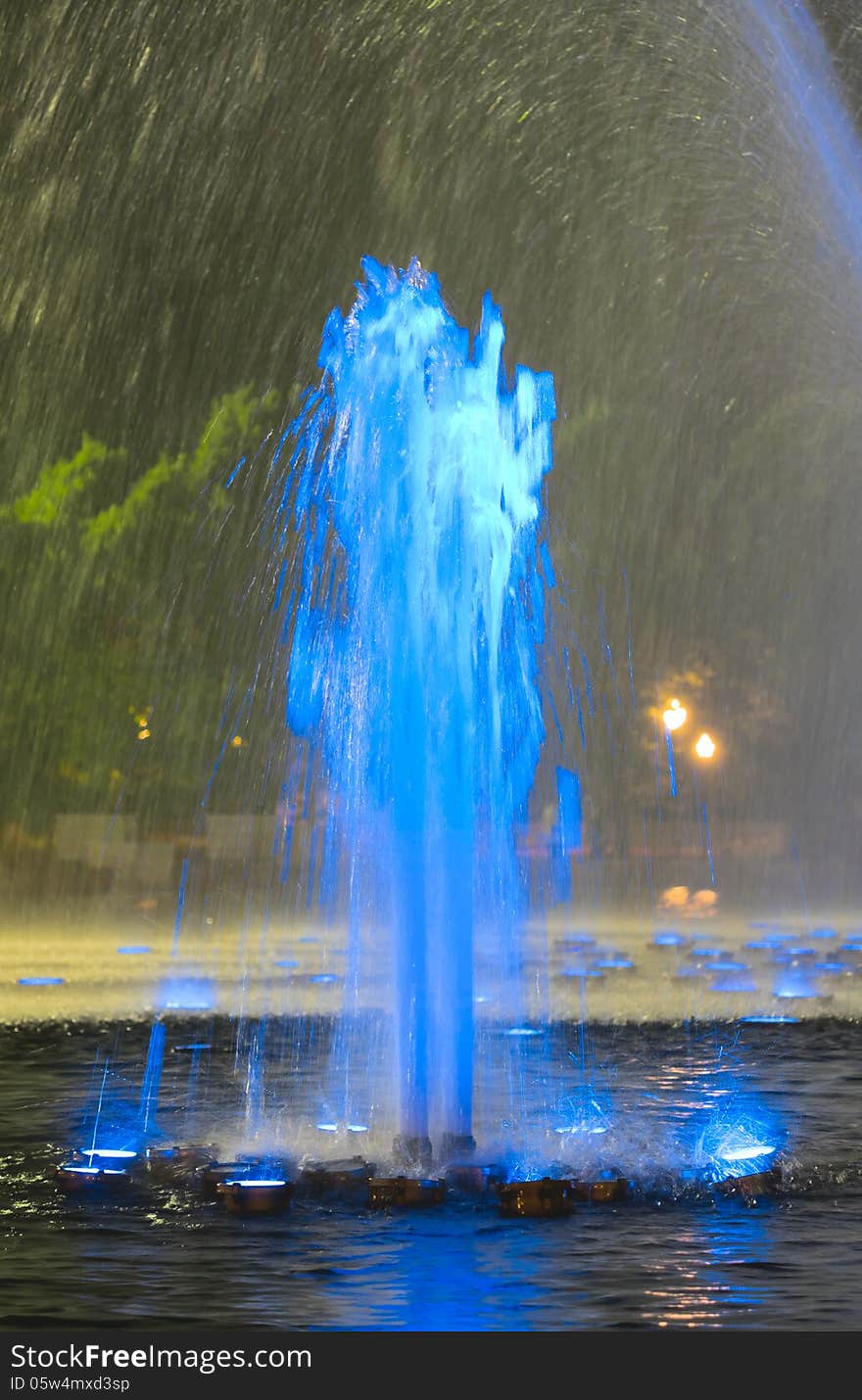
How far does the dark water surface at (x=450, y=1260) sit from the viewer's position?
680 centimetres

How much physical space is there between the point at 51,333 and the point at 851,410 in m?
16.7

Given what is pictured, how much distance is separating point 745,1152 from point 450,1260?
2.44 m

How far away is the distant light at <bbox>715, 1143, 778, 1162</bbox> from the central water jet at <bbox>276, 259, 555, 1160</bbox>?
1260 millimetres

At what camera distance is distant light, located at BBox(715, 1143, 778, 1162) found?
9.41 m

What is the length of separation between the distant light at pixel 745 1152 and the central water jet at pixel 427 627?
1.26m

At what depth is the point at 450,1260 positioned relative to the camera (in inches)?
300

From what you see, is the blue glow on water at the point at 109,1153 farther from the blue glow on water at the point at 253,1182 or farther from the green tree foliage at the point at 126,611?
the green tree foliage at the point at 126,611

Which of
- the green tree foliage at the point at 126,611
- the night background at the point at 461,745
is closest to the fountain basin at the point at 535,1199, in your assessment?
the night background at the point at 461,745

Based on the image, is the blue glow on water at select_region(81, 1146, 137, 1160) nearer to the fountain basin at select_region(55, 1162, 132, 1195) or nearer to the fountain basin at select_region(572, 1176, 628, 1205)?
the fountain basin at select_region(55, 1162, 132, 1195)

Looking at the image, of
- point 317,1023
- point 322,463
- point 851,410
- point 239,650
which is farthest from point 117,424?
point 322,463

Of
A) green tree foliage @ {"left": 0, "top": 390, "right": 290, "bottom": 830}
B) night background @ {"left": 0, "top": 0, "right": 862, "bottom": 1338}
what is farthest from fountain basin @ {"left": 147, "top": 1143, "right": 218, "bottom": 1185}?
green tree foliage @ {"left": 0, "top": 390, "right": 290, "bottom": 830}

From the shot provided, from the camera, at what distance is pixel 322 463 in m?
11.7

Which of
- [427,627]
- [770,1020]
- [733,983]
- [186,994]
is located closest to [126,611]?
[186,994]

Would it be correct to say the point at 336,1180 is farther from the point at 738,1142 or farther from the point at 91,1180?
the point at 738,1142
